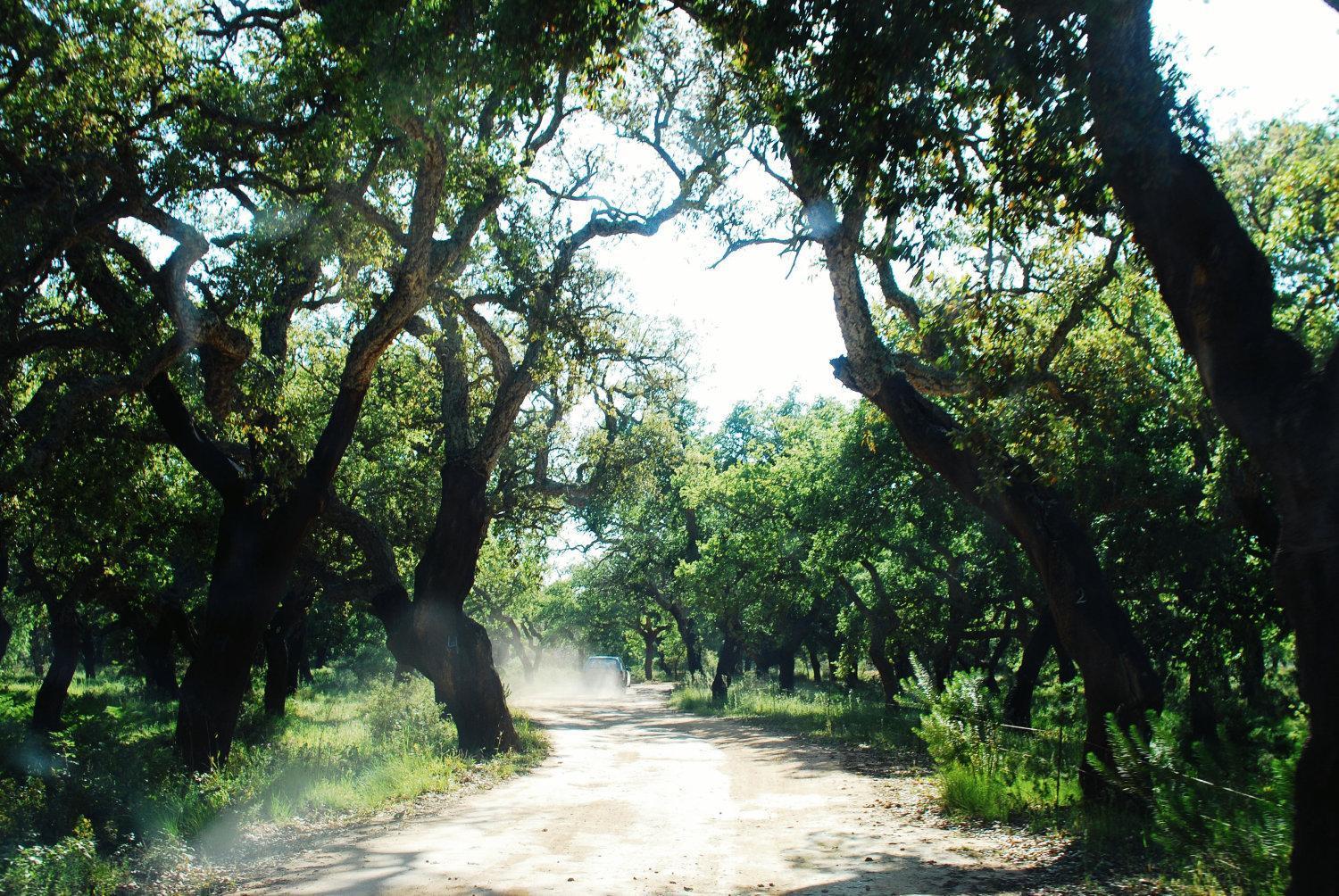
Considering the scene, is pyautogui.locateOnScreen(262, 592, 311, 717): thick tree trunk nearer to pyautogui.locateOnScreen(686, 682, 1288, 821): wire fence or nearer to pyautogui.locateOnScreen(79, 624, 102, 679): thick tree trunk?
pyautogui.locateOnScreen(79, 624, 102, 679): thick tree trunk

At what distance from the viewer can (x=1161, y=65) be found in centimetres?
677

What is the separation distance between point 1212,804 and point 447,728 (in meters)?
14.7

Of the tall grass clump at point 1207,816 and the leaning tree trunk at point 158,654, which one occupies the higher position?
the leaning tree trunk at point 158,654

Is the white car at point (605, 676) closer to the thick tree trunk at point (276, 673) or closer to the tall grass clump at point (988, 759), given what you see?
the thick tree trunk at point (276, 673)

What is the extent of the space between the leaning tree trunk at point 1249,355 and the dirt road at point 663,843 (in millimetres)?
2621

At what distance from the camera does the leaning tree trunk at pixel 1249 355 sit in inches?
195

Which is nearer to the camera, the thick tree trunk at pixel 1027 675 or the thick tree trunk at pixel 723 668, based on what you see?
the thick tree trunk at pixel 1027 675

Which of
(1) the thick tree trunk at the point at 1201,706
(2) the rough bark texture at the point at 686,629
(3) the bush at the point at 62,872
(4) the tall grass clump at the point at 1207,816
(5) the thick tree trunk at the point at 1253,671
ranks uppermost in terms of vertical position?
(2) the rough bark texture at the point at 686,629

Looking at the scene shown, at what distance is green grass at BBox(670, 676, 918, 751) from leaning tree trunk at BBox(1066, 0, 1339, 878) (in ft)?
41.7

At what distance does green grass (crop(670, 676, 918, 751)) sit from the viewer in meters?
19.2

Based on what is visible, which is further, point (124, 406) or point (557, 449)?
point (557, 449)

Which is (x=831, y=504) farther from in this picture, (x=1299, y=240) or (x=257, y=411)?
(x=257, y=411)

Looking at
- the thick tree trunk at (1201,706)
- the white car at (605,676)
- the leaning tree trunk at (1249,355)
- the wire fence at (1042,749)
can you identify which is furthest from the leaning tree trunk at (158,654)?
the white car at (605,676)

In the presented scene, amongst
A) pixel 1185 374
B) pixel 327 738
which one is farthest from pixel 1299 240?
pixel 327 738
